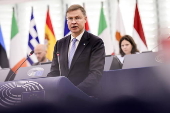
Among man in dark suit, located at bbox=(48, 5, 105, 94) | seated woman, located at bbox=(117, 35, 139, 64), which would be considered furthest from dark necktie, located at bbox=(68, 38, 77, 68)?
seated woman, located at bbox=(117, 35, 139, 64)

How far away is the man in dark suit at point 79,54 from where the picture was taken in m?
2.50

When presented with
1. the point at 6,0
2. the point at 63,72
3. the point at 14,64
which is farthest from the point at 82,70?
the point at 6,0

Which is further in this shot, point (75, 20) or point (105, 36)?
point (105, 36)

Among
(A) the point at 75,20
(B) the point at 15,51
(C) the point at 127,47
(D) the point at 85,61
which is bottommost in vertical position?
(B) the point at 15,51

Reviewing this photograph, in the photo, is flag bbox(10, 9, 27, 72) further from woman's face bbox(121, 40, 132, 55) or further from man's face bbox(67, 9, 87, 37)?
man's face bbox(67, 9, 87, 37)

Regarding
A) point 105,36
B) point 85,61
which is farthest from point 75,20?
→ point 105,36

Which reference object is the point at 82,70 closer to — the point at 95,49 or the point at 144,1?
the point at 95,49

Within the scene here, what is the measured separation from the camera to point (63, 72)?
260cm

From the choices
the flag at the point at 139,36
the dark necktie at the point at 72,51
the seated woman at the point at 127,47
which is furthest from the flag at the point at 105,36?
the dark necktie at the point at 72,51

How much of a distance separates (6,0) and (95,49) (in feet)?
24.3

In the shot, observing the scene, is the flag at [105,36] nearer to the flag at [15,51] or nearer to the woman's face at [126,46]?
the flag at [15,51]

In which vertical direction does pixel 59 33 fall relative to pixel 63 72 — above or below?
below

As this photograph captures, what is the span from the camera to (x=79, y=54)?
2.54m

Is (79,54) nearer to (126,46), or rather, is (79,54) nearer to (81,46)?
(81,46)
